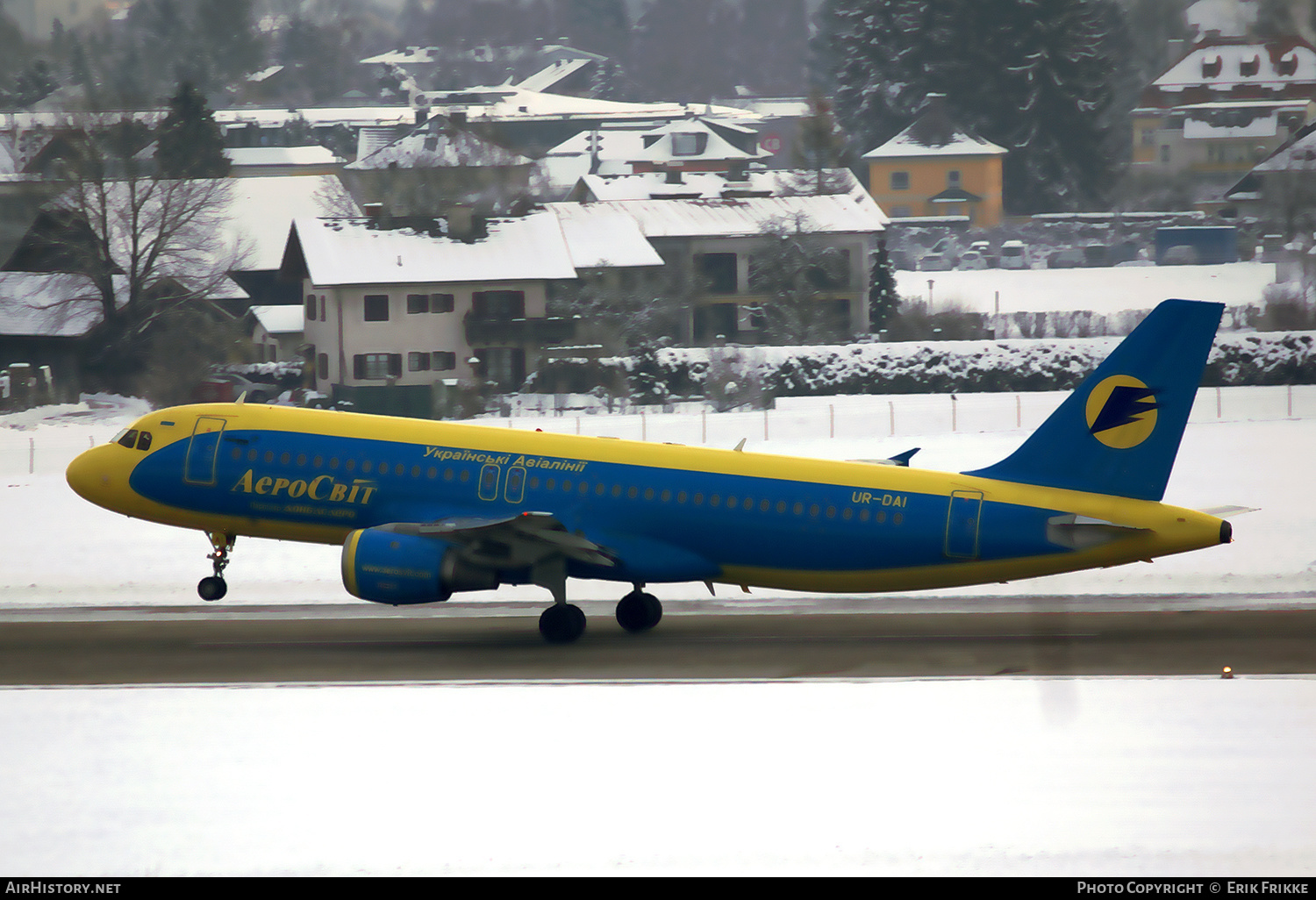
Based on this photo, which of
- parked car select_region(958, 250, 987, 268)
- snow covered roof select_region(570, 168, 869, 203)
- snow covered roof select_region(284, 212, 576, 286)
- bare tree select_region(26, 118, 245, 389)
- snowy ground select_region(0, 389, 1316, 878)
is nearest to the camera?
snowy ground select_region(0, 389, 1316, 878)

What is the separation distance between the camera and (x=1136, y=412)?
2841 cm

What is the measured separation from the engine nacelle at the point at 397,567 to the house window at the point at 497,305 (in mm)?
55217

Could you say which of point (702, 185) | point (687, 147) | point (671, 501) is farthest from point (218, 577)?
point (687, 147)

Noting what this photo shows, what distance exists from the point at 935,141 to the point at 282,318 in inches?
3592

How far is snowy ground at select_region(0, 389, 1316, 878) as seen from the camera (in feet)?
58.9

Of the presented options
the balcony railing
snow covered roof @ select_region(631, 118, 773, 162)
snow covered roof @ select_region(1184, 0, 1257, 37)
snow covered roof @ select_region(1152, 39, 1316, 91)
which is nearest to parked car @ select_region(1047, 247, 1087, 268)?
snow covered roof @ select_region(1152, 39, 1316, 91)

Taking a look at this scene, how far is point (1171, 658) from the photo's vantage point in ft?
91.4

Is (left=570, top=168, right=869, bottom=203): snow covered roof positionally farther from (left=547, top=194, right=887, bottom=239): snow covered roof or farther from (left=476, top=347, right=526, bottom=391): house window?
(left=476, top=347, right=526, bottom=391): house window

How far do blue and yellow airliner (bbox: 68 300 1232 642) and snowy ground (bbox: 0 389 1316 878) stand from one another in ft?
11.5

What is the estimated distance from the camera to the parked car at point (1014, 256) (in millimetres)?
139250

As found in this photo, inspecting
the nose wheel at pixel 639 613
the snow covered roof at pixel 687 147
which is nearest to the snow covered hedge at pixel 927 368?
the nose wheel at pixel 639 613

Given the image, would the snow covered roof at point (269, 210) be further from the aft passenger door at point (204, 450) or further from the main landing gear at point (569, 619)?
the main landing gear at point (569, 619)
